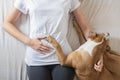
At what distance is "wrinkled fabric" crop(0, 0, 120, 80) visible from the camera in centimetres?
155

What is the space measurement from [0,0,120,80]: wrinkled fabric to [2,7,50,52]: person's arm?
8 cm

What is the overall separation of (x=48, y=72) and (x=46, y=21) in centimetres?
32

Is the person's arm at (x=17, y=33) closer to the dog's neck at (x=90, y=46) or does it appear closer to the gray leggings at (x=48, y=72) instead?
the gray leggings at (x=48, y=72)

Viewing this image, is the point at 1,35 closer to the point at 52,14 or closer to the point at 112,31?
the point at 52,14

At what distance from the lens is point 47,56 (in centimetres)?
140

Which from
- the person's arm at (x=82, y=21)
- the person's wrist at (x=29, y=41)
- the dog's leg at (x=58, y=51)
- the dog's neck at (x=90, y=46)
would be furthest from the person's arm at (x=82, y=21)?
the person's wrist at (x=29, y=41)

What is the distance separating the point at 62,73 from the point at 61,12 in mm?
380

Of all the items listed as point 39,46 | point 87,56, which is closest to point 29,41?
point 39,46

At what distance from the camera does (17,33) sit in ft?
4.74

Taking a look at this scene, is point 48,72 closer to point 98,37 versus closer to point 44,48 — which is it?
point 44,48

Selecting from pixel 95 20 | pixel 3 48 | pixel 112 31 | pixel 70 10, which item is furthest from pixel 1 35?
pixel 112 31

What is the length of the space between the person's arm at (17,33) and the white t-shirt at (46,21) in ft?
0.10

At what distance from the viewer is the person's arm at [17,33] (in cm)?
140

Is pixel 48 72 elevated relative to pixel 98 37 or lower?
lower
